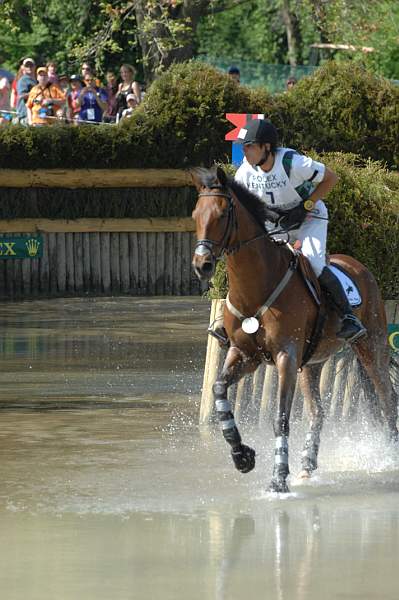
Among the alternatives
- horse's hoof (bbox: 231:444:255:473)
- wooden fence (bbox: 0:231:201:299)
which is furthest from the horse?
wooden fence (bbox: 0:231:201:299)

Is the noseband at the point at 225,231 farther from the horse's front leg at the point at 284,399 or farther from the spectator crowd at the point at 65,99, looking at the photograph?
the spectator crowd at the point at 65,99

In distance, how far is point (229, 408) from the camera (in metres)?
8.98

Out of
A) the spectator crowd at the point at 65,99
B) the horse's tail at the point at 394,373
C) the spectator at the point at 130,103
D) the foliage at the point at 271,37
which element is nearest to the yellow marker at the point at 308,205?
the horse's tail at the point at 394,373

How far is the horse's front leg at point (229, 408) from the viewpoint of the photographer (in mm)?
8867

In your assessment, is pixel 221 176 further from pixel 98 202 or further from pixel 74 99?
pixel 74 99

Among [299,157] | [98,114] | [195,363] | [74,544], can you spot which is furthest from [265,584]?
[98,114]

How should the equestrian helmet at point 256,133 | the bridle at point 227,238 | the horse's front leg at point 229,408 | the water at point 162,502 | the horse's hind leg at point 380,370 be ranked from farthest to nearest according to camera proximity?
1. the horse's hind leg at point 380,370
2. the equestrian helmet at point 256,133
3. the horse's front leg at point 229,408
4. the bridle at point 227,238
5. the water at point 162,502

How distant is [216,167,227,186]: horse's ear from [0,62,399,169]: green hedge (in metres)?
11.8

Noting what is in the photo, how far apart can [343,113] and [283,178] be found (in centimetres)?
1136

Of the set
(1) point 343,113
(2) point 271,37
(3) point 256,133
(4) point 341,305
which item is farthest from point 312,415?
(2) point 271,37

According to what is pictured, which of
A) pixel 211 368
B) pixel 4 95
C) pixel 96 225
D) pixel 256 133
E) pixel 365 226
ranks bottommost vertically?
pixel 96 225

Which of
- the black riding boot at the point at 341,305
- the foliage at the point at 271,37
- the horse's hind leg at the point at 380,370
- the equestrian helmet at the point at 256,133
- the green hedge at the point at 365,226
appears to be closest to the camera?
the equestrian helmet at the point at 256,133

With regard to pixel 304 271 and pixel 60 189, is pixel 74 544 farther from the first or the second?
pixel 60 189

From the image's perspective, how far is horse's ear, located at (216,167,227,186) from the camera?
8562 mm
